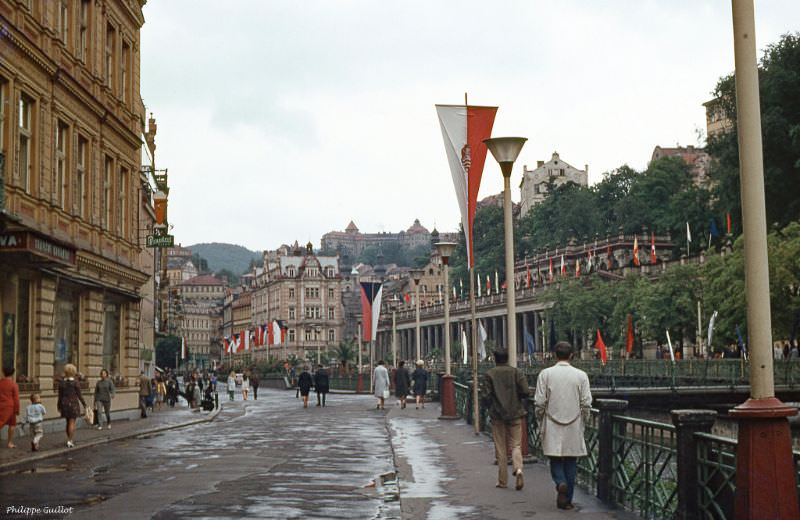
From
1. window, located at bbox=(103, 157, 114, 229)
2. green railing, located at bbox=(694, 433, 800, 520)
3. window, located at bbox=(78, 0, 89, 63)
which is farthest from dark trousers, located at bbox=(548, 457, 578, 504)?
window, located at bbox=(103, 157, 114, 229)

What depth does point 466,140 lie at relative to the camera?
75.6 feet

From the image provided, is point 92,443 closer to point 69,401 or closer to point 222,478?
point 69,401

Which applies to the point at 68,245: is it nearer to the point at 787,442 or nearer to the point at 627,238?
the point at 787,442

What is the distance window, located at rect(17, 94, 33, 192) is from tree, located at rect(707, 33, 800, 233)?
44.2 meters

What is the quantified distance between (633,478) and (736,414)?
4181 mm

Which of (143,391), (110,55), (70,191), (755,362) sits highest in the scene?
(110,55)

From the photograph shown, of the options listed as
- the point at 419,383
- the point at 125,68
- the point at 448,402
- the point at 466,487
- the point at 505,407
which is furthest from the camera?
the point at 419,383

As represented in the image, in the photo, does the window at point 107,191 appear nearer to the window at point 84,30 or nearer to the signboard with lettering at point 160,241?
the window at point 84,30

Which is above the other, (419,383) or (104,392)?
(104,392)

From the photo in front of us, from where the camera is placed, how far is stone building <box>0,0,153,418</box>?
87.5ft

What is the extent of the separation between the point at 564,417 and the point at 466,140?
36.4 feet

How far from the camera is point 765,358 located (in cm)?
860

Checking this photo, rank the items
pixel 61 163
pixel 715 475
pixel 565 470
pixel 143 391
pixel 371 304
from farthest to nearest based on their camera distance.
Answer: pixel 371 304, pixel 143 391, pixel 61 163, pixel 565 470, pixel 715 475

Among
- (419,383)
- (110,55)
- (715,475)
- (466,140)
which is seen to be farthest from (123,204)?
(715,475)
